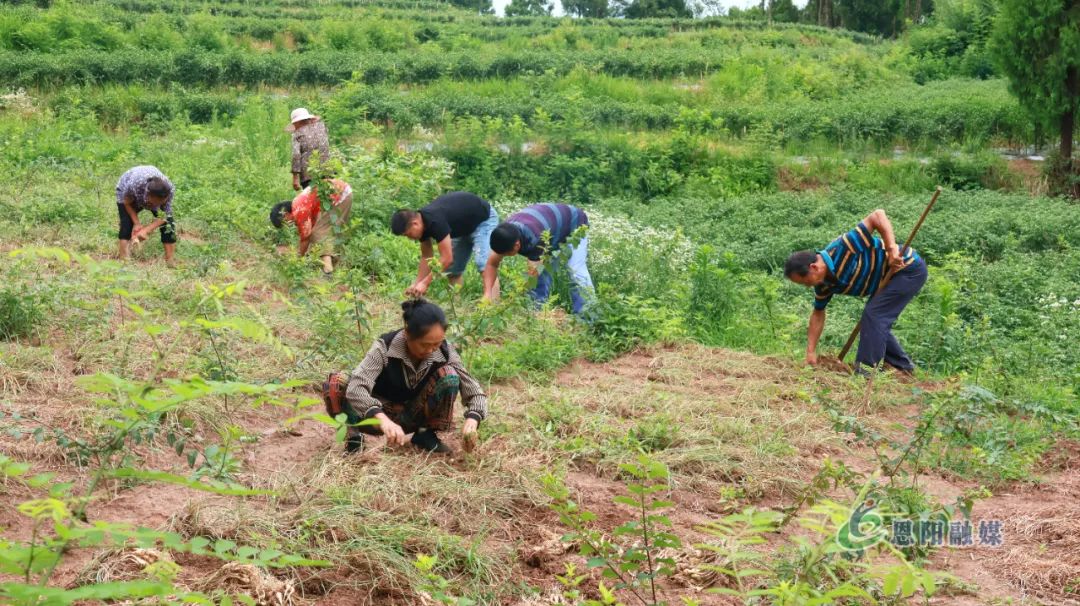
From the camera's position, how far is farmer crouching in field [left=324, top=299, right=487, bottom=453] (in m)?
4.44

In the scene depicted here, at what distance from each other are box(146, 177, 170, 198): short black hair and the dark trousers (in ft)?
16.5

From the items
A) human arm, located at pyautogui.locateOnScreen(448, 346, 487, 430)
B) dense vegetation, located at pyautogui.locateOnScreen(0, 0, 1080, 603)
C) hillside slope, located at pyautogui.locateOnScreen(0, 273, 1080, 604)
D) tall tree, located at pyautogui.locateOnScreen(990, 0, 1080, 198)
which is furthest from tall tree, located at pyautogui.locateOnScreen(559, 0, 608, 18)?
human arm, located at pyautogui.locateOnScreen(448, 346, 487, 430)

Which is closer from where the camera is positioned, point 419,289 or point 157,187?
point 419,289

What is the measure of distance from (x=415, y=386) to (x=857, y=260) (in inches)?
132

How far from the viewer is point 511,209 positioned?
36.8 ft

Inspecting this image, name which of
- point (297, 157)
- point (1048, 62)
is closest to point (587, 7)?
point (1048, 62)

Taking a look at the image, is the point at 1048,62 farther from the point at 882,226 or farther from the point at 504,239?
the point at 504,239

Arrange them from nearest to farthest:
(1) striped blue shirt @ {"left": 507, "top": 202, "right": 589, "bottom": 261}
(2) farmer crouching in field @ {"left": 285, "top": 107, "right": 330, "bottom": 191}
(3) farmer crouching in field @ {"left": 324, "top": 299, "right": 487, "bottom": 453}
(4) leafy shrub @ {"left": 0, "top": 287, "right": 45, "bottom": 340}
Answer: (3) farmer crouching in field @ {"left": 324, "top": 299, "right": 487, "bottom": 453} < (4) leafy shrub @ {"left": 0, "top": 287, "right": 45, "bottom": 340} < (1) striped blue shirt @ {"left": 507, "top": 202, "right": 589, "bottom": 261} < (2) farmer crouching in field @ {"left": 285, "top": 107, "right": 330, "bottom": 191}

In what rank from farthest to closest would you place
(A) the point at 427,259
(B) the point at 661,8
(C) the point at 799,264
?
1. (B) the point at 661,8
2. (A) the point at 427,259
3. (C) the point at 799,264

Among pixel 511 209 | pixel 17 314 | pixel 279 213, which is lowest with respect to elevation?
pixel 511 209

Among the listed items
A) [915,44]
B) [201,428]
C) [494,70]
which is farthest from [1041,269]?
[915,44]

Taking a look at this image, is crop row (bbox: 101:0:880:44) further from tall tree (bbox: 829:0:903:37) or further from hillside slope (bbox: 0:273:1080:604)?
hillside slope (bbox: 0:273:1080:604)

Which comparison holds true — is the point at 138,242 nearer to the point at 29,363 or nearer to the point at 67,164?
the point at 29,363

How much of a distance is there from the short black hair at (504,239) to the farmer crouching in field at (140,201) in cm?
252
